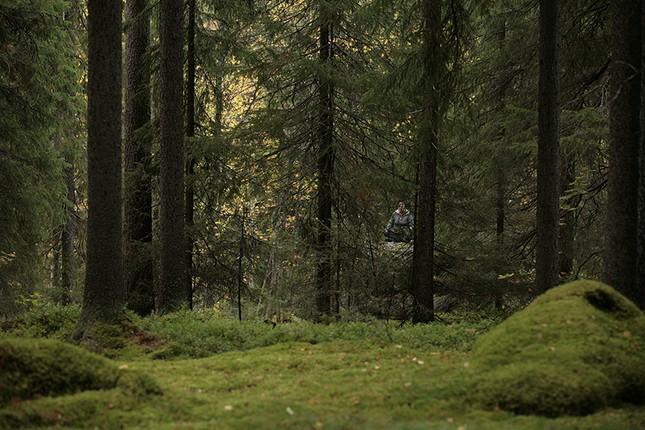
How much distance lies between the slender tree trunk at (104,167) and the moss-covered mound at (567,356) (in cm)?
560

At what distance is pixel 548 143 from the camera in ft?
31.5

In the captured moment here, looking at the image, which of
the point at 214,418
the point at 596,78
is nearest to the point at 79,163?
the point at 596,78

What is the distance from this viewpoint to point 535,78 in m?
14.8

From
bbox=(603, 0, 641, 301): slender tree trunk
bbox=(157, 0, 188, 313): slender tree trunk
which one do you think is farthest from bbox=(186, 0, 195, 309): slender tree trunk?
bbox=(603, 0, 641, 301): slender tree trunk

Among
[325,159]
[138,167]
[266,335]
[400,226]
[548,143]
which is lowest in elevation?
[266,335]

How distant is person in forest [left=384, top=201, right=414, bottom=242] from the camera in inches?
622

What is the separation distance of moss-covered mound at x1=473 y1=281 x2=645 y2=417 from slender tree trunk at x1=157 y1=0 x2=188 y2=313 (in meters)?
7.06

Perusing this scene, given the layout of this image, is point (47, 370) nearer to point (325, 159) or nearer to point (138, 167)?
point (138, 167)

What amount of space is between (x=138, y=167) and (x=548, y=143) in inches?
370

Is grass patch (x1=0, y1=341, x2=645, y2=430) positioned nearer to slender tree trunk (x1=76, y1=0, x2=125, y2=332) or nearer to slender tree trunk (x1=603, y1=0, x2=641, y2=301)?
slender tree trunk (x1=76, y1=0, x2=125, y2=332)

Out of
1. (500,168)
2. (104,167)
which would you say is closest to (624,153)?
(104,167)

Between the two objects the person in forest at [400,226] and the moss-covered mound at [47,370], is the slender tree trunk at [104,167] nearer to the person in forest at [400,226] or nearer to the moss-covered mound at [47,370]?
the moss-covered mound at [47,370]

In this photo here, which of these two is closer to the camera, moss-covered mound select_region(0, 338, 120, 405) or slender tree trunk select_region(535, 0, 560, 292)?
moss-covered mound select_region(0, 338, 120, 405)

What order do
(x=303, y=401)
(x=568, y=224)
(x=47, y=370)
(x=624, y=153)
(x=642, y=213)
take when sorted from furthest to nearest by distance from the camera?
(x=568, y=224) < (x=624, y=153) < (x=642, y=213) < (x=303, y=401) < (x=47, y=370)
